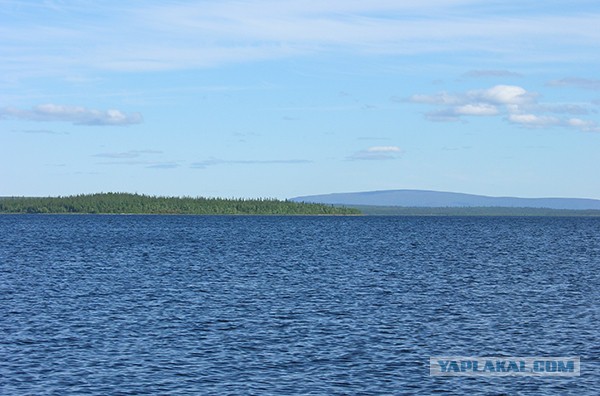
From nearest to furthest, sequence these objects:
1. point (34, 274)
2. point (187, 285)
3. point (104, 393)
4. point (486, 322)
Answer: point (104, 393), point (486, 322), point (187, 285), point (34, 274)

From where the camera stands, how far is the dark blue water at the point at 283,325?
112 ft

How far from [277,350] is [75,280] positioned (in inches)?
1410

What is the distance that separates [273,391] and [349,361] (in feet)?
19.1

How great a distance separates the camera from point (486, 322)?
4812cm

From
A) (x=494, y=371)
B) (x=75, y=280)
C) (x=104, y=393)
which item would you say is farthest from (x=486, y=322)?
(x=75, y=280)

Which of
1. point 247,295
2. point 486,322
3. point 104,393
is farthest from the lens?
point 247,295

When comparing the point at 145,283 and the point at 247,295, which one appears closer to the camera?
the point at 247,295

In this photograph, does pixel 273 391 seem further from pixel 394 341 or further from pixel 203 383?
pixel 394 341

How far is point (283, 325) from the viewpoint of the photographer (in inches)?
1838

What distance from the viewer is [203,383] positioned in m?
33.5

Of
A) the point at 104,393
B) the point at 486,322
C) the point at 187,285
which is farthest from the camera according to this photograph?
the point at 187,285

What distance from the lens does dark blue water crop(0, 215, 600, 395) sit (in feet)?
112

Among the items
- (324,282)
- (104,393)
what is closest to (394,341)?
(104,393)

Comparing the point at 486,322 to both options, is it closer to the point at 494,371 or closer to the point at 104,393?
the point at 494,371
